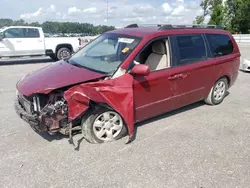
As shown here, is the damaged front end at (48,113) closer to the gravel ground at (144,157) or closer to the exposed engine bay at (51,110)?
the exposed engine bay at (51,110)

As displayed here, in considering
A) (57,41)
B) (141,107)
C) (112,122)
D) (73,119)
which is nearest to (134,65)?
(141,107)

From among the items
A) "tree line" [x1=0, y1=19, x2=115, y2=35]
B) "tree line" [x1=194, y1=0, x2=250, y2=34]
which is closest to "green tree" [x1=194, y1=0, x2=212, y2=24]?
"tree line" [x1=194, y1=0, x2=250, y2=34]

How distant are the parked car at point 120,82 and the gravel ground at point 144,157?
31 cm

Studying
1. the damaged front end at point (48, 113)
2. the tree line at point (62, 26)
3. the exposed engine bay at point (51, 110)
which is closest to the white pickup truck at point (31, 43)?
the tree line at point (62, 26)

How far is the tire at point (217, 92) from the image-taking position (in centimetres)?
528

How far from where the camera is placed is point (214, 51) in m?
5.01

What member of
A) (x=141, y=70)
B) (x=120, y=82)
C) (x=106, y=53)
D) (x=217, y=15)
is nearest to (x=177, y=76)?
(x=141, y=70)

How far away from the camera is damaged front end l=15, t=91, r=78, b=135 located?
10.8 feet

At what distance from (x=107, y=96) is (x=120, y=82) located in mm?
296

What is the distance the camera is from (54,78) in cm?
358

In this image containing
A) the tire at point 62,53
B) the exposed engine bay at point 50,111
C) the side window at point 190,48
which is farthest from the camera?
the tire at point 62,53

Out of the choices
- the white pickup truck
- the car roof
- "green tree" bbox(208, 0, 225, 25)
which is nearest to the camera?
the car roof

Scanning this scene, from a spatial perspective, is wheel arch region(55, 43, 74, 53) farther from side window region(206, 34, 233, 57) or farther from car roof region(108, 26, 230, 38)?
side window region(206, 34, 233, 57)

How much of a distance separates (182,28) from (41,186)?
3.62m
